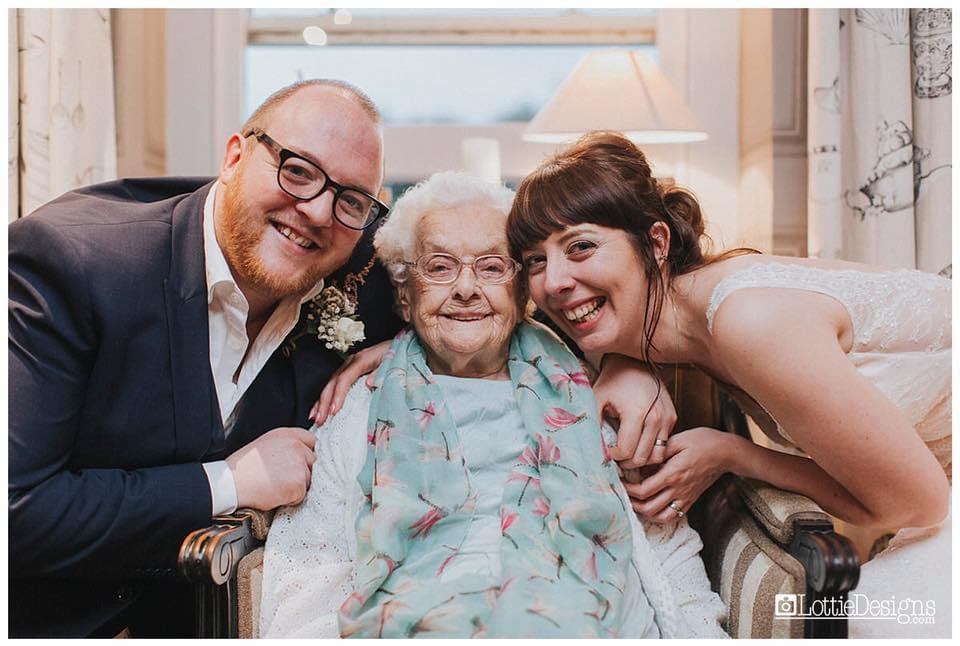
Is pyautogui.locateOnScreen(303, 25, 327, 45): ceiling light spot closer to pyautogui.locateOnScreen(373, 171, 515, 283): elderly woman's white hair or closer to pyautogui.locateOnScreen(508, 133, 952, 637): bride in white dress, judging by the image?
pyautogui.locateOnScreen(373, 171, 515, 283): elderly woman's white hair

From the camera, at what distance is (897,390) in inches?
60.1

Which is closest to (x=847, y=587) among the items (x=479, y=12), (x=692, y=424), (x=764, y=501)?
(x=764, y=501)

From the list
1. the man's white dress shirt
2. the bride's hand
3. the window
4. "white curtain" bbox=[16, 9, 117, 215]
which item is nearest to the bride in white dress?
the bride's hand

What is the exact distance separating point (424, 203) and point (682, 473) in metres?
0.73

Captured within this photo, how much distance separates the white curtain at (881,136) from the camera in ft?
7.50

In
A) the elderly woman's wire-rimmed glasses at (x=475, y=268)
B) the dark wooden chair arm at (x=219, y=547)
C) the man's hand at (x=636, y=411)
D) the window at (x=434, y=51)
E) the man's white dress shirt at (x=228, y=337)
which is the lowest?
the dark wooden chair arm at (x=219, y=547)

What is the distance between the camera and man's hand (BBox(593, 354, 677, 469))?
1.54 meters

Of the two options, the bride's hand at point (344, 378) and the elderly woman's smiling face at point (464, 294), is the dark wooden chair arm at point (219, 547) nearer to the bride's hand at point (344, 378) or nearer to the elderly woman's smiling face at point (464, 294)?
the bride's hand at point (344, 378)

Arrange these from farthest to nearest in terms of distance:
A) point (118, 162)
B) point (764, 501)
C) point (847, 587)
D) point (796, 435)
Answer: point (118, 162) < point (764, 501) < point (796, 435) < point (847, 587)

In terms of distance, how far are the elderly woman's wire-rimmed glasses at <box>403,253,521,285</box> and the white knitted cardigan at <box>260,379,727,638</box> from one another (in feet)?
1.03

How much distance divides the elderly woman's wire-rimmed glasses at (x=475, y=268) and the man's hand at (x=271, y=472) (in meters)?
0.42

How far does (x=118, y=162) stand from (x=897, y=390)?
8.16 ft

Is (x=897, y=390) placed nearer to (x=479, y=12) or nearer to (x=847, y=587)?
(x=847, y=587)

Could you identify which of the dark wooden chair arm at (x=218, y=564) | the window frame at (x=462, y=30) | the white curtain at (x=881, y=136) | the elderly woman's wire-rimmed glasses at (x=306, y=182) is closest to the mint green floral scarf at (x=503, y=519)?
the dark wooden chair arm at (x=218, y=564)
